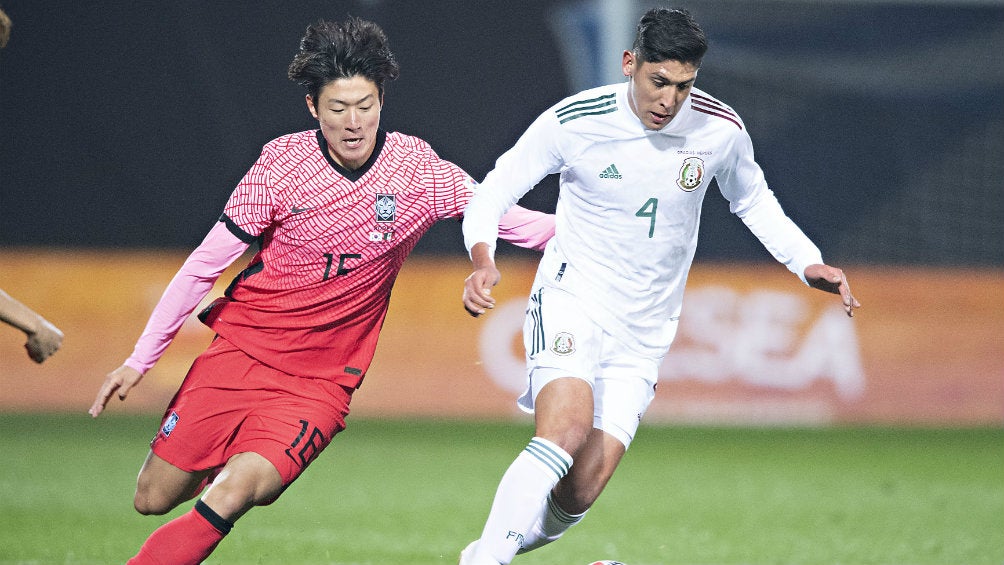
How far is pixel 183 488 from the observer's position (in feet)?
15.3

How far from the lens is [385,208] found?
15.3 ft

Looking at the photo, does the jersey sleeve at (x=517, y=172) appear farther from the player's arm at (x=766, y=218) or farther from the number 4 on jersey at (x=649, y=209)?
the player's arm at (x=766, y=218)

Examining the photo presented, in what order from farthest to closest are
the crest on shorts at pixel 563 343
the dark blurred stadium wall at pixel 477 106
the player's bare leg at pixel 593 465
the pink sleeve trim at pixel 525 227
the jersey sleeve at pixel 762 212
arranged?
the dark blurred stadium wall at pixel 477 106, the pink sleeve trim at pixel 525 227, the jersey sleeve at pixel 762 212, the player's bare leg at pixel 593 465, the crest on shorts at pixel 563 343

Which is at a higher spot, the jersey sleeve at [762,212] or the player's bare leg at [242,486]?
the jersey sleeve at [762,212]

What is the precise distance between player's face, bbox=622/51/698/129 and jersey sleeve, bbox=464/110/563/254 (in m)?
0.32

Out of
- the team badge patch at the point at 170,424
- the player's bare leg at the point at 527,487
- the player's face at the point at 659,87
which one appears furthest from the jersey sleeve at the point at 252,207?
the player's face at the point at 659,87

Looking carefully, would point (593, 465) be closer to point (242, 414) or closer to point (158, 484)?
point (242, 414)

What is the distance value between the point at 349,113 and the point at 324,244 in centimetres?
47

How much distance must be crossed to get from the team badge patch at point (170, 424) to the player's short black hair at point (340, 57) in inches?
47.3

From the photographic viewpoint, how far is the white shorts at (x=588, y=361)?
4.58m

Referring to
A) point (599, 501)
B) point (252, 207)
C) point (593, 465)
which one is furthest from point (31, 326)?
point (599, 501)

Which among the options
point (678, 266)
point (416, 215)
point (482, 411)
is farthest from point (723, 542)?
point (482, 411)

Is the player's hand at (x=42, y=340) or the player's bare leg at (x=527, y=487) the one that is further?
the player's bare leg at (x=527, y=487)

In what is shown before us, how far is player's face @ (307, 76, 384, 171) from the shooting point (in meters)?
4.50
